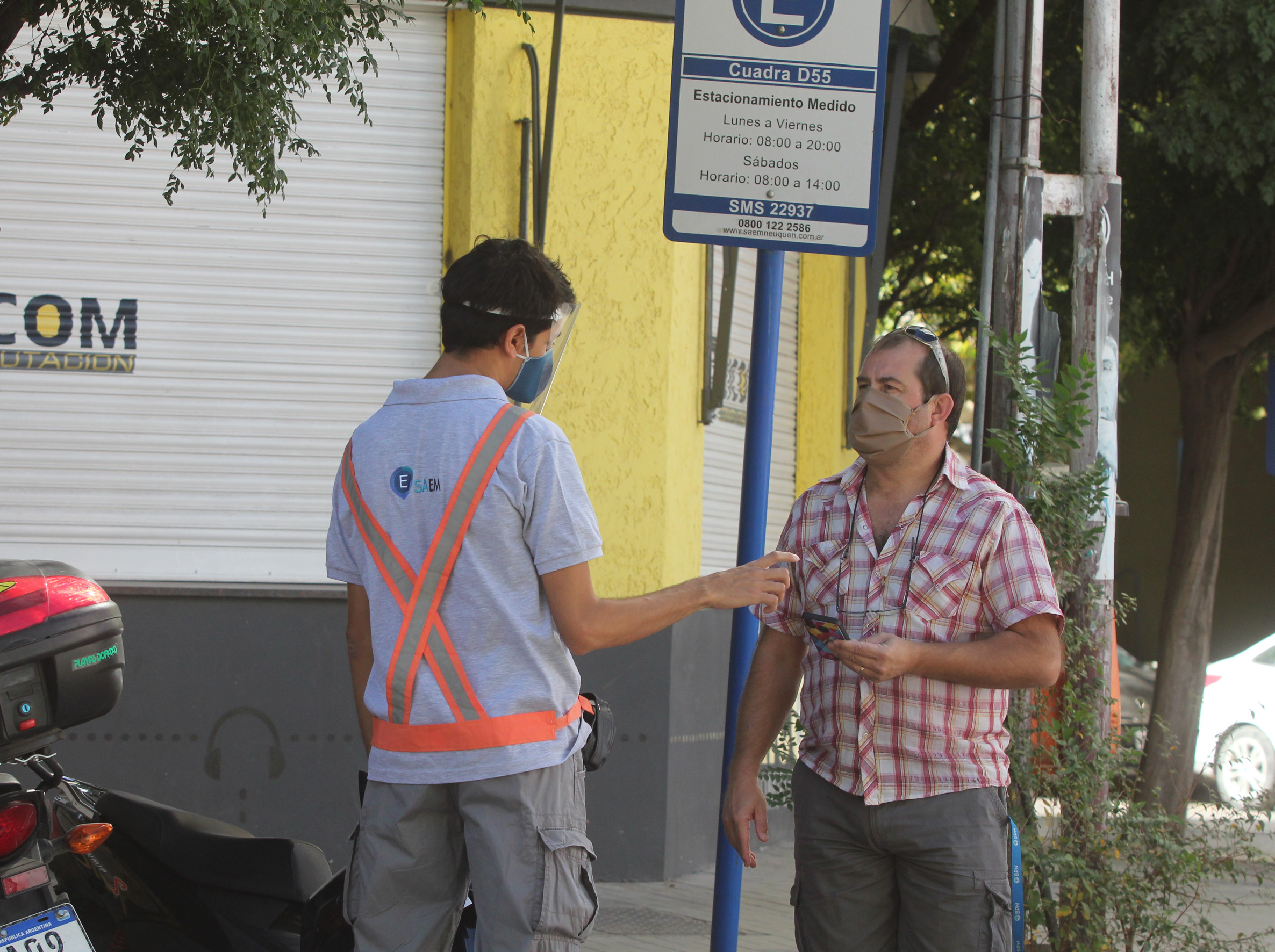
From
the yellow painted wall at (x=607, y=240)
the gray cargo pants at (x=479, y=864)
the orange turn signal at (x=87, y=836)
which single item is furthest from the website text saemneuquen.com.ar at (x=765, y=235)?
the yellow painted wall at (x=607, y=240)

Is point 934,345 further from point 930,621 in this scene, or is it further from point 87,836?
point 87,836

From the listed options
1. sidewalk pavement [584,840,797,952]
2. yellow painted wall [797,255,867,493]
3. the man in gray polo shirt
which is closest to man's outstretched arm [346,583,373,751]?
the man in gray polo shirt

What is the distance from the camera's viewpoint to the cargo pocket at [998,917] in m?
2.68

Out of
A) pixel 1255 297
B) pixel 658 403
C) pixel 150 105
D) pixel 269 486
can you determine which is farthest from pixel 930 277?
pixel 150 105

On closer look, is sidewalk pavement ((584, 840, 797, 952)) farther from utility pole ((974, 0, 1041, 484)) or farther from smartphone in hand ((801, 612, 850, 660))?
smartphone in hand ((801, 612, 850, 660))

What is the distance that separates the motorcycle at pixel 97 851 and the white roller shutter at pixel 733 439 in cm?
392

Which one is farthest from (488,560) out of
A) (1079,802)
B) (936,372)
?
(1079,802)

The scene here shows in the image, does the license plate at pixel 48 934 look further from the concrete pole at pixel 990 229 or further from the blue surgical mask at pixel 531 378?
the concrete pole at pixel 990 229

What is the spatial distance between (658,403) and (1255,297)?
4.79 metres

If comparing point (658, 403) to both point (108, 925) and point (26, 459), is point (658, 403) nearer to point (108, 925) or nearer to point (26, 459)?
point (26, 459)

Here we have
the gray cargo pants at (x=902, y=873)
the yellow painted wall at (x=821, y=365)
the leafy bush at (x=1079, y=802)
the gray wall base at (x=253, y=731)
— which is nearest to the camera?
the gray cargo pants at (x=902, y=873)

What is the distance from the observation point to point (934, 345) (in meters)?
2.99

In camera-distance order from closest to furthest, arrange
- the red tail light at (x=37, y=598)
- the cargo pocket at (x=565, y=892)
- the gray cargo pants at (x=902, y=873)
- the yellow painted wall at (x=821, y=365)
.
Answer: the cargo pocket at (x=565, y=892)
the gray cargo pants at (x=902, y=873)
the red tail light at (x=37, y=598)
the yellow painted wall at (x=821, y=365)

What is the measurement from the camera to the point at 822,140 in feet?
9.83
